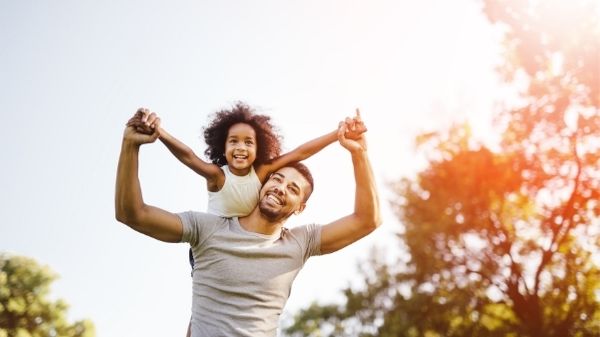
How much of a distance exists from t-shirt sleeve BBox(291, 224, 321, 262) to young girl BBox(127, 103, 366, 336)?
0.97 feet

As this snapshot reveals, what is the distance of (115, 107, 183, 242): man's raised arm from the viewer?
7.80 ft

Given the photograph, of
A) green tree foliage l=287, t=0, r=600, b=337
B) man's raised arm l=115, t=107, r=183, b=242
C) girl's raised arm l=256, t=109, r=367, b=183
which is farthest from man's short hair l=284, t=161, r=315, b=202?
green tree foliage l=287, t=0, r=600, b=337

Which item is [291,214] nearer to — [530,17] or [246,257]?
[246,257]

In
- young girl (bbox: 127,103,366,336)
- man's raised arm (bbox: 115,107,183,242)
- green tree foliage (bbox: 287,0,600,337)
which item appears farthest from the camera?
green tree foliage (bbox: 287,0,600,337)

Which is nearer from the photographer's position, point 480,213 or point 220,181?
point 220,181

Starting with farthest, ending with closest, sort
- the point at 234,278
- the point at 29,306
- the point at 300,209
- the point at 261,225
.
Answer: the point at 29,306
the point at 300,209
the point at 261,225
the point at 234,278

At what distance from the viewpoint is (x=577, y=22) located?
15.2 metres

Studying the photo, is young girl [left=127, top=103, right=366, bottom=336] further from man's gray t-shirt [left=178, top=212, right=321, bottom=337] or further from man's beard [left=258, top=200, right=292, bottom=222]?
man's gray t-shirt [left=178, top=212, right=321, bottom=337]

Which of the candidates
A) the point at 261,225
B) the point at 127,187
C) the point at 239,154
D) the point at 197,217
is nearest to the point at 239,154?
the point at 239,154

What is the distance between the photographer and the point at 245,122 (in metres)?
3.57

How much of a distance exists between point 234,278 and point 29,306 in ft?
110

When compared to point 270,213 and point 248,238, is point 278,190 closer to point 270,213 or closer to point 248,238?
point 270,213

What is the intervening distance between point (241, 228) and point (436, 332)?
17332 millimetres

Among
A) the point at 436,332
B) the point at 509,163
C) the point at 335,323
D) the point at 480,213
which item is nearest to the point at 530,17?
the point at 509,163
